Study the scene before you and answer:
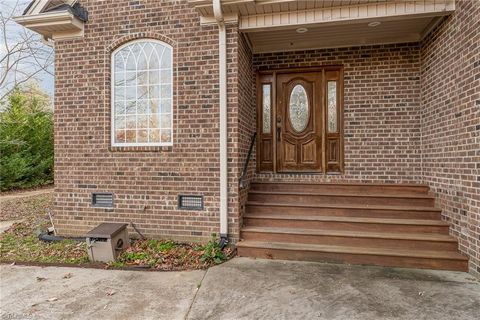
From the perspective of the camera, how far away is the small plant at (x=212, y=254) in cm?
400

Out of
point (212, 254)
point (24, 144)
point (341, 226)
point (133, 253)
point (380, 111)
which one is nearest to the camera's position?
point (212, 254)

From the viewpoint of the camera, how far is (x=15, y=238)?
5191mm

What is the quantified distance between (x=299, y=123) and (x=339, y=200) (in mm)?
1580

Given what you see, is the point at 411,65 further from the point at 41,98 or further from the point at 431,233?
the point at 41,98

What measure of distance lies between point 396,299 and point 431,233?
1.69 metres

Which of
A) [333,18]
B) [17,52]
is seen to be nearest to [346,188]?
[333,18]

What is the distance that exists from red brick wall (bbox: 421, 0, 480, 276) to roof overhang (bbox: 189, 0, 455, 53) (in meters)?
0.33

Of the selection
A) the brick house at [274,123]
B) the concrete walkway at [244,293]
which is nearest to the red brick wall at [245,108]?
the brick house at [274,123]

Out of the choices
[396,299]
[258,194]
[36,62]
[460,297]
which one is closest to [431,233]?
[460,297]

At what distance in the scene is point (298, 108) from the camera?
560 cm

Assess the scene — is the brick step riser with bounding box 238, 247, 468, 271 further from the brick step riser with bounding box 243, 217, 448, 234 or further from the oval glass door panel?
the oval glass door panel

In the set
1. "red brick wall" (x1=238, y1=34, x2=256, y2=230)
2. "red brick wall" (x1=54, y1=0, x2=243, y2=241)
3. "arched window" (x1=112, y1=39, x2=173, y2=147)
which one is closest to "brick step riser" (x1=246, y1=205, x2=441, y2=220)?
"red brick wall" (x1=238, y1=34, x2=256, y2=230)

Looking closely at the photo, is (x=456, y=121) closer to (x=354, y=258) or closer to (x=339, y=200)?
(x=339, y=200)

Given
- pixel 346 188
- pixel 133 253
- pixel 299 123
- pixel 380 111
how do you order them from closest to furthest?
pixel 133 253, pixel 346 188, pixel 380 111, pixel 299 123
